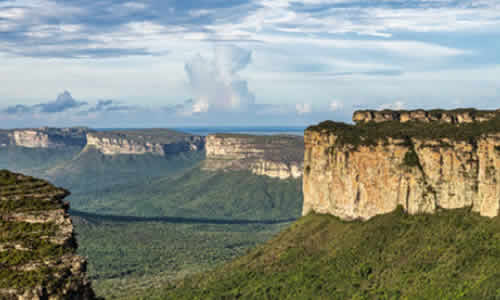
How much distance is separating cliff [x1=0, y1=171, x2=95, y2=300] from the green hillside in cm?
4480

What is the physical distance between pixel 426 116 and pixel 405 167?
53.5 feet

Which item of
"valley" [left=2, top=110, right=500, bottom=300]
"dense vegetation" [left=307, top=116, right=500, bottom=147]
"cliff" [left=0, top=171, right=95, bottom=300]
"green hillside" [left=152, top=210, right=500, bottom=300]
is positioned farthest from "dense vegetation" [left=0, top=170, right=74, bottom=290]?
"dense vegetation" [left=307, top=116, right=500, bottom=147]

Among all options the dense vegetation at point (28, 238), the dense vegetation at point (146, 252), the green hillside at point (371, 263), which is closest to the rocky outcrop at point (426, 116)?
the green hillside at point (371, 263)

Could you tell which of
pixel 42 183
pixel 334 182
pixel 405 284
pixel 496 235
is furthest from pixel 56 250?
pixel 334 182

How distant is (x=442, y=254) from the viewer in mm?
78875

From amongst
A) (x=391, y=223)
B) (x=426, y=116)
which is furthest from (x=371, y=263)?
(x=426, y=116)

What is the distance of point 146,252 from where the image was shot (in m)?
164

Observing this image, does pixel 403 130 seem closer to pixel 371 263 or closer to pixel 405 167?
pixel 405 167

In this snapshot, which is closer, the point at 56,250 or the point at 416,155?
the point at 56,250

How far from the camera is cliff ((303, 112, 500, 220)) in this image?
83.2m

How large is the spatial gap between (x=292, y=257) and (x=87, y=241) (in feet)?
310

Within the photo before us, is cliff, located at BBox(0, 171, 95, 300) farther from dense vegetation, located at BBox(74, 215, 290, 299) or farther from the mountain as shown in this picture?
dense vegetation, located at BBox(74, 215, 290, 299)

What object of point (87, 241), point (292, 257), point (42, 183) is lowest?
point (87, 241)

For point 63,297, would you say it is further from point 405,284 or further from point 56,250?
point 405,284
